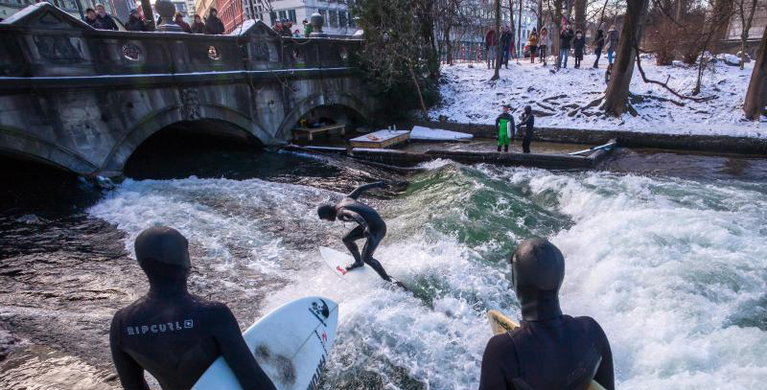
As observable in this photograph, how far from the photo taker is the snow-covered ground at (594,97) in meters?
14.0

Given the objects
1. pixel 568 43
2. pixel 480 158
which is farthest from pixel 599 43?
pixel 480 158

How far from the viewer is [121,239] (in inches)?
324

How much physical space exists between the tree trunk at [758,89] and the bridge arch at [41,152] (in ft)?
67.6

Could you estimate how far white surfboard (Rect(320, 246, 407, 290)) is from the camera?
6066mm

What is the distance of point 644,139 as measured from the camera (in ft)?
45.1

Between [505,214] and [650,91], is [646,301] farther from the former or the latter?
[650,91]

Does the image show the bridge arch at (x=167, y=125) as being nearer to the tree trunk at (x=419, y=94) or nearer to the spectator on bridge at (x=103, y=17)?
the spectator on bridge at (x=103, y=17)

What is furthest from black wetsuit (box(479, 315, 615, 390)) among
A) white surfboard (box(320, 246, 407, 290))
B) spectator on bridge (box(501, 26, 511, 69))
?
spectator on bridge (box(501, 26, 511, 69))

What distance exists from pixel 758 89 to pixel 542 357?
16.9 meters

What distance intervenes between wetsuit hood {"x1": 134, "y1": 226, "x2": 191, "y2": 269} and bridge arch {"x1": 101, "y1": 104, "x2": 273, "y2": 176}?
1141 centimetres

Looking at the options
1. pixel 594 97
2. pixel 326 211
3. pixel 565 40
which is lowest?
pixel 326 211

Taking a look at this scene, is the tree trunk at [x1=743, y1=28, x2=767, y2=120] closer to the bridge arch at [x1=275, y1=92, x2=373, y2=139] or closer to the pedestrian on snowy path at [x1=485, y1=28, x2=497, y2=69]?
the pedestrian on snowy path at [x1=485, y1=28, x2=497, y2=69]

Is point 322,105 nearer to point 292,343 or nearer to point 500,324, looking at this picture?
point 292,343

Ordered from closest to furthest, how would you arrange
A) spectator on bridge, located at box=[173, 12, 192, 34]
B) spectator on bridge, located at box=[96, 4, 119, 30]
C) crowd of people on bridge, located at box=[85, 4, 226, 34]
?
spectator on bridge, located at box=[96, 4, 119, 30], crowd of people on bridge, located at box=[85, 4, 226, 34], spectator on bridge, located at box=[173, 12, 192, 34]
